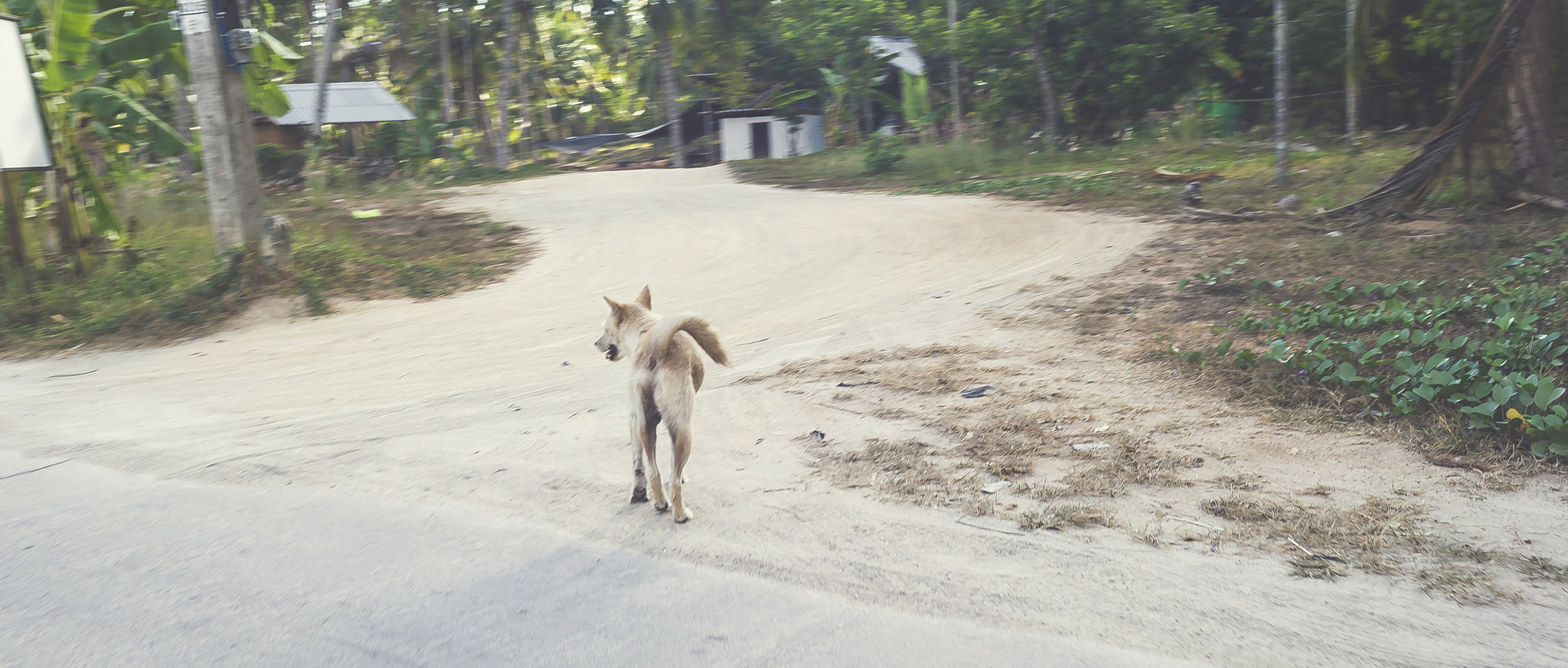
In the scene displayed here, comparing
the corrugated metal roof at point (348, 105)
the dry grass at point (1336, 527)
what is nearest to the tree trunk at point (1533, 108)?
the dry grass at point (1336, 527)

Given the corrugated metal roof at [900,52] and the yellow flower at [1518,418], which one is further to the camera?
the corrugated metal roof at [900,52]

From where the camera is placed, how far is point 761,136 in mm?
40750

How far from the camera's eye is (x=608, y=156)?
45.8 meters

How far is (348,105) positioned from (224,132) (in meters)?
26.5

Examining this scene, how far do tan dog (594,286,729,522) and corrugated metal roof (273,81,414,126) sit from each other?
32.8 meters

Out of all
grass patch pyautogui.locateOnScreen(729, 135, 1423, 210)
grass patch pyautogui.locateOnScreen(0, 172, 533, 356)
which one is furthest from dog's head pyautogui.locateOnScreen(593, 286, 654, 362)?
grass patch pyautogui.locateOnScreen(729, 135, 1423, 210)

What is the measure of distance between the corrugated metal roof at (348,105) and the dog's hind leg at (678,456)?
3312cm

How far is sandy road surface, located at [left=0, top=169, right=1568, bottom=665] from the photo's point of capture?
3.50 meters

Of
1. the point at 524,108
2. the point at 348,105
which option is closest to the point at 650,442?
the point at 348,105

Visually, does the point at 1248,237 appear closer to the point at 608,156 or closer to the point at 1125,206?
the point at 1125,206

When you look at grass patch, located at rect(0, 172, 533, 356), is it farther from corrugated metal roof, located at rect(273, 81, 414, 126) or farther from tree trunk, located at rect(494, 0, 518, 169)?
tree trunk, located at rect(494, 0, 518, 169)

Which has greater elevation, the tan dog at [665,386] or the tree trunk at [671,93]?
the tree trunk at [671,93]

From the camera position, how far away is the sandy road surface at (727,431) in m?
3.50

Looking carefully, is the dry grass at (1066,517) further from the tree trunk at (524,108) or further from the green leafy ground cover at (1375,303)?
the tree trunk at (524,108)
